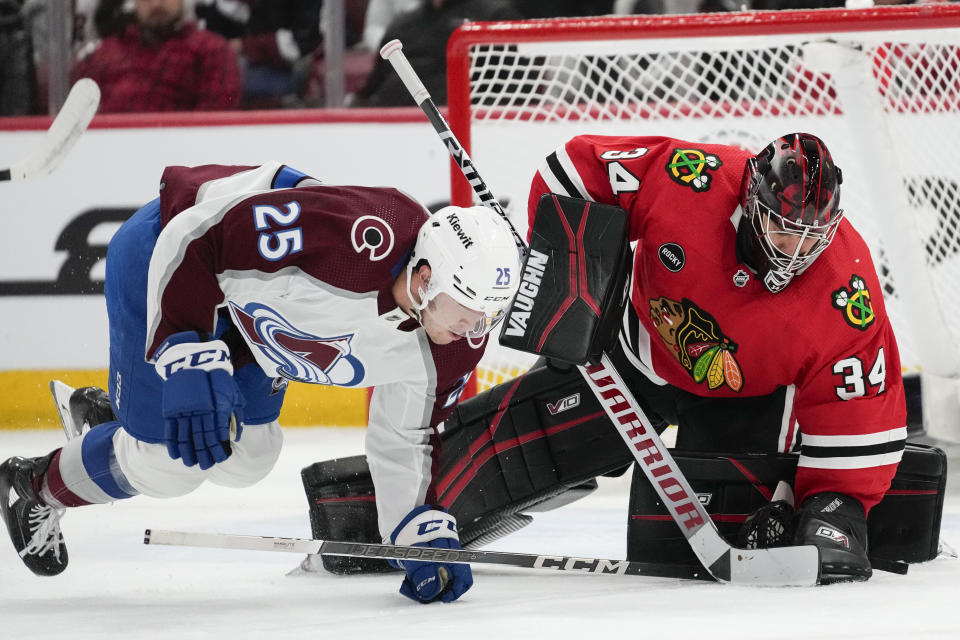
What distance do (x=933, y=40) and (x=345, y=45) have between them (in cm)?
205

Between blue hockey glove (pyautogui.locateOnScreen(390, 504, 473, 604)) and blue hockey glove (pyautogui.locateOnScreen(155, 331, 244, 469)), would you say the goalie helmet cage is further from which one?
blue hockey glove (pyautogui.locateOnScreen(155, 331, 244, 469))

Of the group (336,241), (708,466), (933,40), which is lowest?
(708,466)

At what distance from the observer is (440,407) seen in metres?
2.25

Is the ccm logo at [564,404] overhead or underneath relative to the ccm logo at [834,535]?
overhead

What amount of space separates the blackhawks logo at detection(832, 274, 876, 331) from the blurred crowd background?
7.08 feet

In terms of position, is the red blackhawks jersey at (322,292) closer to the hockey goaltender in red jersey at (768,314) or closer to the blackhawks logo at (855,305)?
the hockey goaltender in red jersey at (768,314)

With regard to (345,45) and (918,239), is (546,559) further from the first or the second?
(345,45)

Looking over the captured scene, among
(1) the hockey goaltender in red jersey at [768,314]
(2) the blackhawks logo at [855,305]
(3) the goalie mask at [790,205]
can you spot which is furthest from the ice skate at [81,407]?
(2) the blackhawks logo at [855,305]

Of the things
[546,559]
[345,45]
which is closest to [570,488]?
[546,559]

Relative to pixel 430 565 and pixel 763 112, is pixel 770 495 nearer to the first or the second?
pixel 430 565

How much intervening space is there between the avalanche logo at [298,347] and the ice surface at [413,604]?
0.41 meters

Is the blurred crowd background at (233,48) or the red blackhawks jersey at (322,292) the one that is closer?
the red blackhawks jersey at (322,292)

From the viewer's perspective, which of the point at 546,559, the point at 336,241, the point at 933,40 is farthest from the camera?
the point at 933,40

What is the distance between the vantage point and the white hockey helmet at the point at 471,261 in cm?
194
